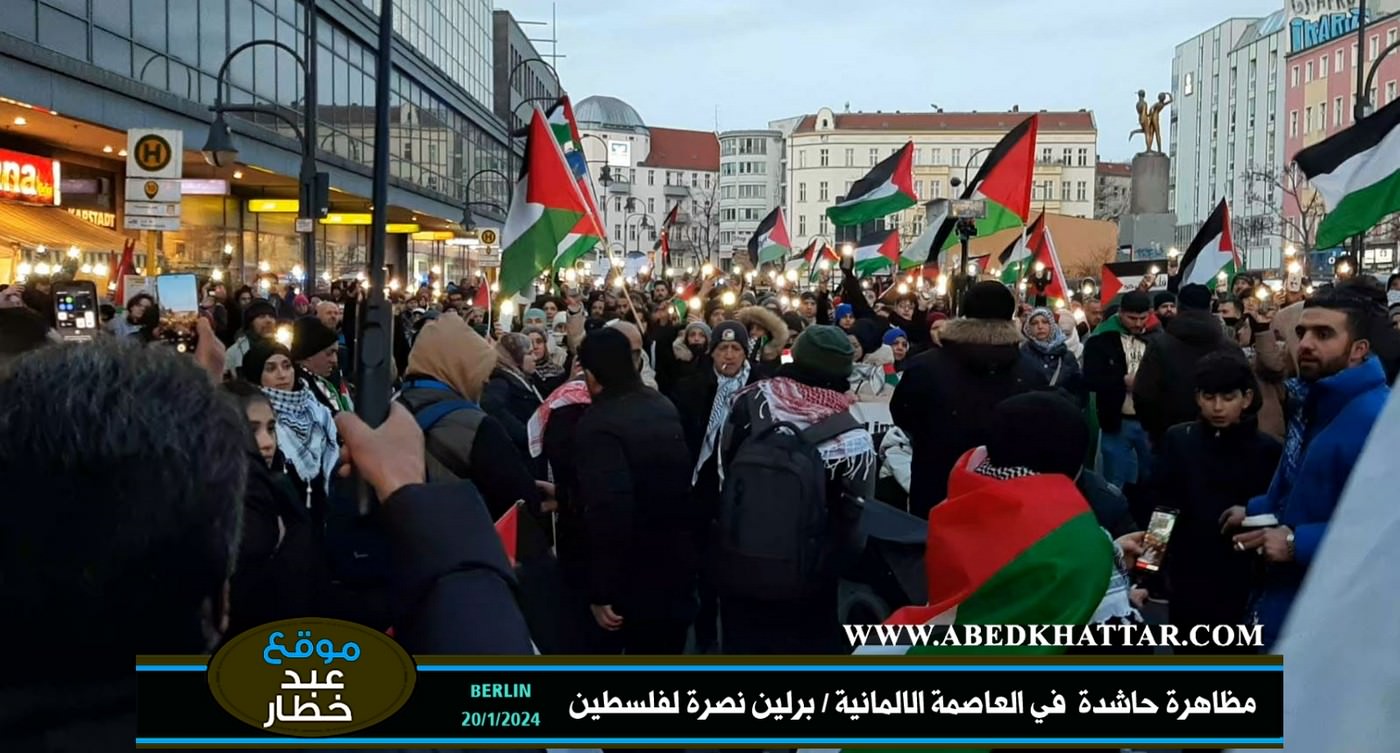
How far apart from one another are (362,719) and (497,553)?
38cm

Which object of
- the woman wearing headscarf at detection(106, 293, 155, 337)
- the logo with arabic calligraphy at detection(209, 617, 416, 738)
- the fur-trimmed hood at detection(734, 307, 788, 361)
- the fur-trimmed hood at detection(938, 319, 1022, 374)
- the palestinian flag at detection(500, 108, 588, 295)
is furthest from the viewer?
the woman wearing headscarf at detection(106, 293, 155, 337)

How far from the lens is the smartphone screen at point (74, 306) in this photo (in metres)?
14.3

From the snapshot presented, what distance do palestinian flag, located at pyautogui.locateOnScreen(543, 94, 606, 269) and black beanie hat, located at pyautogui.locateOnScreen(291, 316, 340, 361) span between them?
5.84 m

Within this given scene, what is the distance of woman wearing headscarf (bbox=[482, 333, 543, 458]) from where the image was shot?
7836mm

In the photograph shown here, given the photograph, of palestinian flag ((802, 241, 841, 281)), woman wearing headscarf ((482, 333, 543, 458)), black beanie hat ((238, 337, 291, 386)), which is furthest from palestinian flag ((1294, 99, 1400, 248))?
palestinian flag ((802, 241, 841, 281))

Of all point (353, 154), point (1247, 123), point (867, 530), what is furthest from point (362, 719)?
point (1247, 123)

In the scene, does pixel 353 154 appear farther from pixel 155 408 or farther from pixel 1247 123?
pixel 1247 123

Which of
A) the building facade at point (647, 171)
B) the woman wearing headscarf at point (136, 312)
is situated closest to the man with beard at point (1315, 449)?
the woman wearing headscarf at point (136, 312)

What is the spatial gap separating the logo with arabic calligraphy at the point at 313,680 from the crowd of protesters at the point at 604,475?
0.42 ft

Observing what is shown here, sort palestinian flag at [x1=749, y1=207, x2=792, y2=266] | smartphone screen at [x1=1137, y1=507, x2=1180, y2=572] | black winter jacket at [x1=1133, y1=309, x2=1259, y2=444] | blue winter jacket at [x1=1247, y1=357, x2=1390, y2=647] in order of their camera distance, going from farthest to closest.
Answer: palestinian flag at [x1=749, y1=207, x2=792, y2=266], black winter jacket at [x1=1133, y1=309, x2=1259, y2=444], smartphone screen at [x1=1137, y1=507, x2=1180, y2=572], blue winter jacket at [x1=1247, y1=357, x2=1390, y2=647]

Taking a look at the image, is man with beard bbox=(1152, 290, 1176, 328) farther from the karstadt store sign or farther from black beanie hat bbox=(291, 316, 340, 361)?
the karstadt store sign

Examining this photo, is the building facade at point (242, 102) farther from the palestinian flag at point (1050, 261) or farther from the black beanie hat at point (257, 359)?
the black beanie hat at point (257, 359)

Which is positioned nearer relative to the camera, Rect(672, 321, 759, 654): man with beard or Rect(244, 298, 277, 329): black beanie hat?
Rect(672, 321, 759, 654): man with beard

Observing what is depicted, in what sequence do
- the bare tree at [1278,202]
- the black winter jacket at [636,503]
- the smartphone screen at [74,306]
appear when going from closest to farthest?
the black winter jacket at [636,503]
the smartphone screen at [74,306]
the bare tree at [1278,202]
